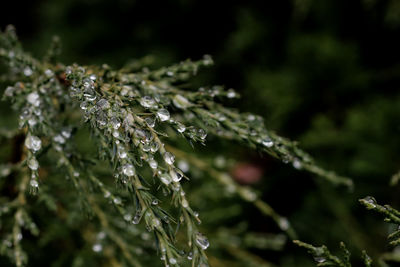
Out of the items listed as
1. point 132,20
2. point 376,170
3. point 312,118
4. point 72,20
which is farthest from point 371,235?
point 72,20

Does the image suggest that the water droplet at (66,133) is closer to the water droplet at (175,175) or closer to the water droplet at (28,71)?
the water droplet at (28,71)

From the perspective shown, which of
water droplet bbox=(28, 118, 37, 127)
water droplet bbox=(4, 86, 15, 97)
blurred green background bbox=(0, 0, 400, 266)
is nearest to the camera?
water droplet bbox=(28, 118, 37, 127)

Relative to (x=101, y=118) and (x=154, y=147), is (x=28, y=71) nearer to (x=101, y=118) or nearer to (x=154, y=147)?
(x=101, y=118)

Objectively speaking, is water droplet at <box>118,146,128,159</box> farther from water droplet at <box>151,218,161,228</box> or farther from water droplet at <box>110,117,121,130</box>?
water droplet at <box>151,218,161,228</box>

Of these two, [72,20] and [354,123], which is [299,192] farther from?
[72,20]

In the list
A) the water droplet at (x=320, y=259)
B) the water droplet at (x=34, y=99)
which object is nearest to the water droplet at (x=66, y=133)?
the water droplet at (x=34, y=99)

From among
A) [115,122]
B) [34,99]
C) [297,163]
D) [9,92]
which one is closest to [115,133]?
[115,122]

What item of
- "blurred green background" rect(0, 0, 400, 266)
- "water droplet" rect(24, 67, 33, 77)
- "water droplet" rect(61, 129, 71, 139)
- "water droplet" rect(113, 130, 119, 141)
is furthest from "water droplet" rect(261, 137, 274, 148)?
"blurred green background" rect(0, 0, 400, 266)
